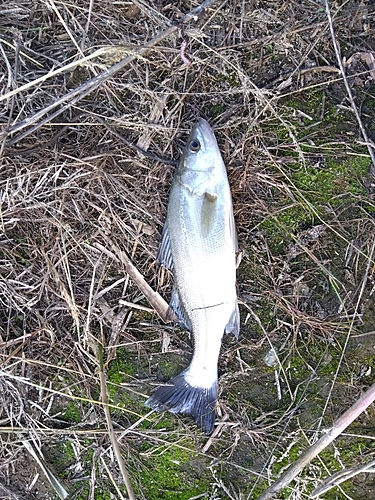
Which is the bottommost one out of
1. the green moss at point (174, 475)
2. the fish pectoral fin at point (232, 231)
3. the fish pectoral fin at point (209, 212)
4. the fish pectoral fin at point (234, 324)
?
the green moss at point (174, 475)

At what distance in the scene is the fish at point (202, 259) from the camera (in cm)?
284

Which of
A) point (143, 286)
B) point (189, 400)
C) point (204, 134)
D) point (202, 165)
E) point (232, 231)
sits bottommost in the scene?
point (189, 400)

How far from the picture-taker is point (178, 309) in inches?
121

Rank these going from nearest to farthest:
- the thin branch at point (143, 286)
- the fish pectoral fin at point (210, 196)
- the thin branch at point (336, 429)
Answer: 1. the thin branch at point (336, 429)
2. the fish pectoral fin at point (210, 196)
3. the thin branch at point (143, 286)

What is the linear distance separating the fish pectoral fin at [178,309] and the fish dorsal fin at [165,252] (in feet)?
0.52

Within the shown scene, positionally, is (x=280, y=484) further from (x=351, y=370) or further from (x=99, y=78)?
(x=99, y=78)

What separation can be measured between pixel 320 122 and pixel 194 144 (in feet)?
2.90

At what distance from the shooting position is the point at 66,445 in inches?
132

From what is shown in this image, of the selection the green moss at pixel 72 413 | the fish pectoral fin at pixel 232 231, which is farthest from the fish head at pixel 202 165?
the green moss at pixel 72 413

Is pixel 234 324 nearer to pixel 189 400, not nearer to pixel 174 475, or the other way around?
pixel 189 400

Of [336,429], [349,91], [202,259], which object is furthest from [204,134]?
[336,429]

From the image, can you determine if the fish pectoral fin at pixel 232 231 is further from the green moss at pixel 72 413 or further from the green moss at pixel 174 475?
the green moss at pixel 72 413

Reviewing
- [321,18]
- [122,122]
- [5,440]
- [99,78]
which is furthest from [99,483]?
[321,18]

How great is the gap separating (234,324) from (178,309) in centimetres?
37
